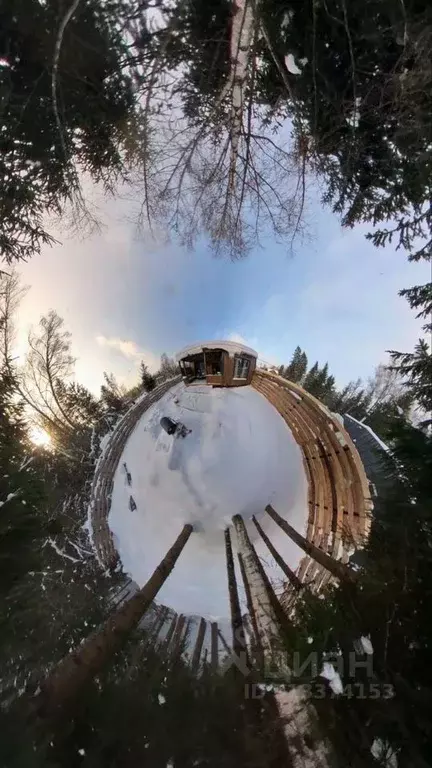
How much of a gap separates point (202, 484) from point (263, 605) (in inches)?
251

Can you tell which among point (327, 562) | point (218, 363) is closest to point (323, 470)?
point (218, 363)

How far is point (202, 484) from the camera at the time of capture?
1258 centimetres

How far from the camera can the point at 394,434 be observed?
3295 mm

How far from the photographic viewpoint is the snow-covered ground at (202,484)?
11859mm

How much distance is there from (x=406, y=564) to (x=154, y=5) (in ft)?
18.3

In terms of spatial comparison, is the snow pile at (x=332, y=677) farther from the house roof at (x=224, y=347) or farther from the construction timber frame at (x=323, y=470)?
the house roof at (x=224, y=347)

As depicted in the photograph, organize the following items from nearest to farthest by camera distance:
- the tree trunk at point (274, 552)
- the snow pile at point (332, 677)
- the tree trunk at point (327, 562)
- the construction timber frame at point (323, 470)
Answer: the snow pile at point (332, 677) < the tree trunk at point (327, 562) < the construction timber frame at point (323, 470) < the tree trunk at point (274, 552)

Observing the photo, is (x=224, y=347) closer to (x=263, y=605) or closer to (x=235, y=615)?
(x=235, y=615)

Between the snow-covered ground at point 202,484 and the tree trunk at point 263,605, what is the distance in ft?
9.38

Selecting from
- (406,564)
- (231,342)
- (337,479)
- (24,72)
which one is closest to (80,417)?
(231,342)

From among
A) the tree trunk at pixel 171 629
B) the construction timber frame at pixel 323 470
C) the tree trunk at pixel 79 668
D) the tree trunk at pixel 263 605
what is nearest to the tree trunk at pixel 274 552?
the construction timber frame at pixel 323 470

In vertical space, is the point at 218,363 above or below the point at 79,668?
above

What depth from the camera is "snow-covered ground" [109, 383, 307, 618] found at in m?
11.9

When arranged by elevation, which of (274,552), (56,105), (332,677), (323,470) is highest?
(56,105)
